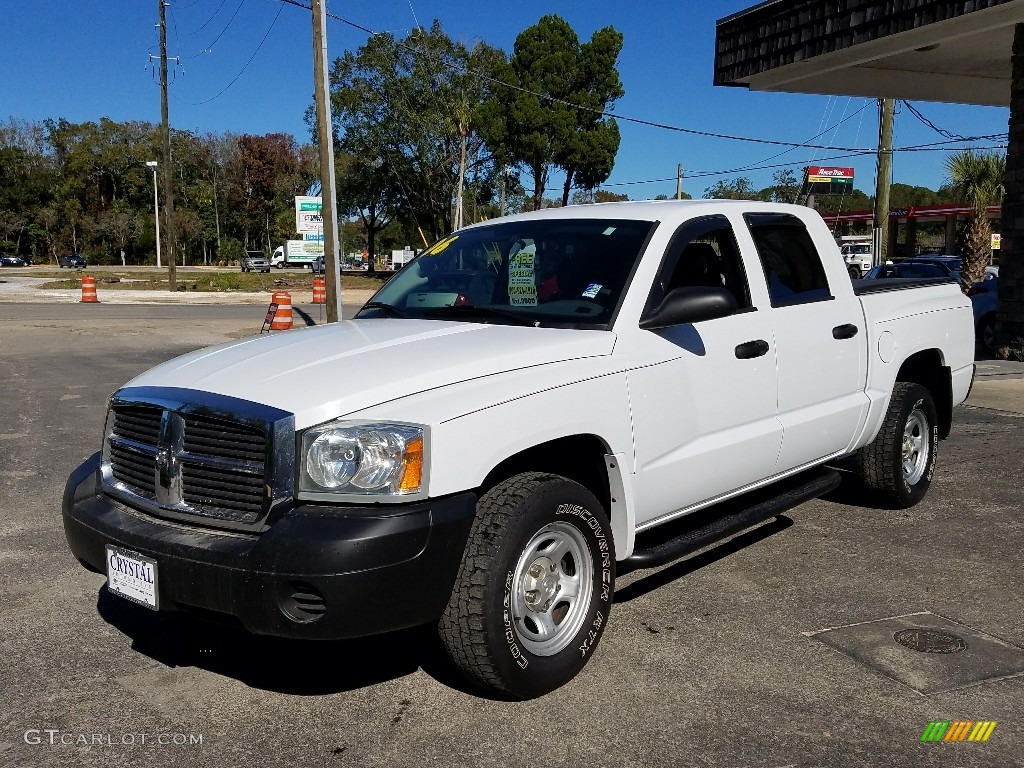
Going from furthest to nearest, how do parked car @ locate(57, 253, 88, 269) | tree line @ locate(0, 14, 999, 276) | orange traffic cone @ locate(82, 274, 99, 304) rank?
parked car @ locate(57, 253, 88, 269) < tree line @ locate(0, 14, 999, 276) < orange traffic cone @ locate(82, 274, 99, 304)

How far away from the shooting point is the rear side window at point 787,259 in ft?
16.3

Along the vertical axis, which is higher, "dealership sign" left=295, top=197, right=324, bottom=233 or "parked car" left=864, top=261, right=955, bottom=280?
"dealership sign" left=295, top=197, right=324, bottom=233

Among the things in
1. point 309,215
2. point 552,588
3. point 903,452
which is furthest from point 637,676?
point 309,215

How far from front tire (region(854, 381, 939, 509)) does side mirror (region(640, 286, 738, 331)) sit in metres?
2.37

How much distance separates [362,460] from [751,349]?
2.18 meters

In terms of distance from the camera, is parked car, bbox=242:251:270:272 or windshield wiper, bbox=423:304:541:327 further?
parked car, bbox=242:251:270:272

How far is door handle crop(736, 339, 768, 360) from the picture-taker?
4492mm

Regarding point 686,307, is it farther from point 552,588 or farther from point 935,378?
point 935,378

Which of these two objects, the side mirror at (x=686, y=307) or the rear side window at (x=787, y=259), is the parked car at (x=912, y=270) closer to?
the rear side window at (x=787, y=259)

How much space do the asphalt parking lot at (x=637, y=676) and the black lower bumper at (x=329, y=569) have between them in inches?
18.6

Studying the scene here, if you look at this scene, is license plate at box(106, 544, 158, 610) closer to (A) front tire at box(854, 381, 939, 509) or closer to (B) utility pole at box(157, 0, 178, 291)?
(A) front tire at box(854, 381, 939, 509)

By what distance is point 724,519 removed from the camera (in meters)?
4.50

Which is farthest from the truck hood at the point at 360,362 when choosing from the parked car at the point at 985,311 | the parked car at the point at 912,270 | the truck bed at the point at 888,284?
the parked car at the point at 912,270

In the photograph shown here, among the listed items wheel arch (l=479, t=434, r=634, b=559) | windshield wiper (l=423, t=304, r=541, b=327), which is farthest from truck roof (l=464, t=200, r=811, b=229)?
wheel arch (l=479, t=434, r=634, b=559)
